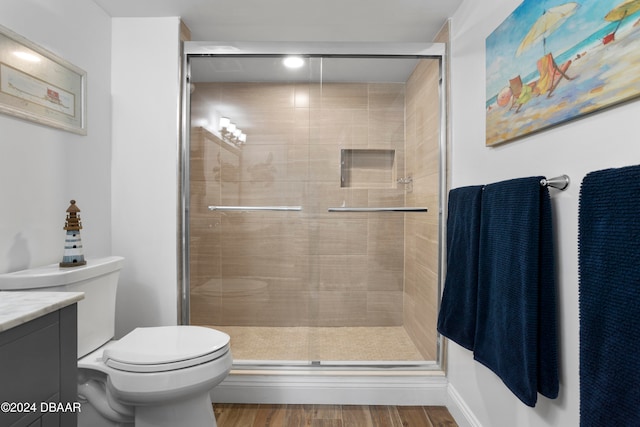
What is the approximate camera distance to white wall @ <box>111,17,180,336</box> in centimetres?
217

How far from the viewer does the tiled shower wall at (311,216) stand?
2.29 meters

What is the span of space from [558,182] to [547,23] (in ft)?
1.74

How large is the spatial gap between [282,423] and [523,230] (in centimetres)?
158

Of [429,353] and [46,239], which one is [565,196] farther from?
[46,239]

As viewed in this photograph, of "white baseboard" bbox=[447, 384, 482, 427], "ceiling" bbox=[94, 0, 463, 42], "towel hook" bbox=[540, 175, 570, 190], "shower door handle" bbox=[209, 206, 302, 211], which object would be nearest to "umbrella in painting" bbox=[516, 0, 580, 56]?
"towel hook" bbox=[540, 175, 570, 190]

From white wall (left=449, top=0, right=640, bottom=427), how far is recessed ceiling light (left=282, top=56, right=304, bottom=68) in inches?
36.4

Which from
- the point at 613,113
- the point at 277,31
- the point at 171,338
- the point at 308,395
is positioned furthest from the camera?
the point at 277,31

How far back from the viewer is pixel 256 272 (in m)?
2.37

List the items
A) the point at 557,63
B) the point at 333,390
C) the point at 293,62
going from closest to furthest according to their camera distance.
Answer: the point at 557,63 → the point at 333,390 → the point at 293,62

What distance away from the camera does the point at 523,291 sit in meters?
1.20

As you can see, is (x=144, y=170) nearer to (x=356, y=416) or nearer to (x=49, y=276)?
(x=49, y=276)

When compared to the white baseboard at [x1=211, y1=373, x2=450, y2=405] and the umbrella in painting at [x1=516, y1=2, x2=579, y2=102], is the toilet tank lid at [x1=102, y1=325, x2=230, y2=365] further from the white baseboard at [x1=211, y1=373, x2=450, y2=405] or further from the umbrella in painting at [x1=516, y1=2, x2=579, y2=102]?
the umbrella in painting at [x1=516, y1=2, x2=579, y2=102]

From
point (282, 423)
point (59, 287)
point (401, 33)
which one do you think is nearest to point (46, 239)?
point (59, 287)

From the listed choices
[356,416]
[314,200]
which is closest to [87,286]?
[314,200]
